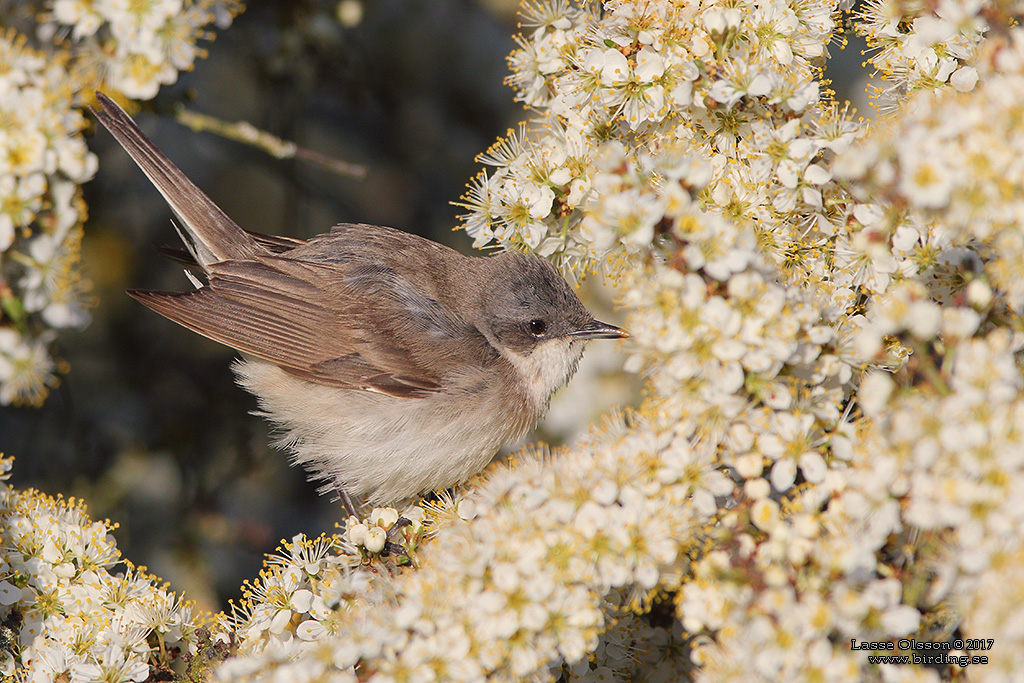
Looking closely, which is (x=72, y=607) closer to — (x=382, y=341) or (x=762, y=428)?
(x=382, y=341)

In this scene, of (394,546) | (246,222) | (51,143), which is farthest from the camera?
(246,222)

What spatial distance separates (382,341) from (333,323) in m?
0.24

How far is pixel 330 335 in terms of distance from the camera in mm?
3475

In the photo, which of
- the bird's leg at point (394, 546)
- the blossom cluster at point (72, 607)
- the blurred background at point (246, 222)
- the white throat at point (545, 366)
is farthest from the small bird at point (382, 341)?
the blossom cluster at point (72, 607)

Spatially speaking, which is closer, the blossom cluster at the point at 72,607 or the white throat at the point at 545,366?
the blossom cluster at the point at 72,607

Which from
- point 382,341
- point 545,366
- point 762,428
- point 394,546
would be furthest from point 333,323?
point 762,428

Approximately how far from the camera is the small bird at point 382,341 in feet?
10.9

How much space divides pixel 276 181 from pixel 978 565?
12.2ft

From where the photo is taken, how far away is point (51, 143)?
2.07 m

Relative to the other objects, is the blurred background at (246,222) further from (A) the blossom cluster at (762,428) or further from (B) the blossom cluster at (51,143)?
(A) the blossom cluster at (762,428)

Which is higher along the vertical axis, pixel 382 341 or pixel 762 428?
pixel 382 341

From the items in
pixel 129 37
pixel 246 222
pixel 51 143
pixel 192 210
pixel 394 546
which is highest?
pixel 246 222

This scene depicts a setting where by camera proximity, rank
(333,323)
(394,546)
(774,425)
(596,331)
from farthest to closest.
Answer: (333,323)
(596,331)
(394,546)
(774,425)

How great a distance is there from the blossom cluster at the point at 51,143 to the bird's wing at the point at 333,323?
114 cm
